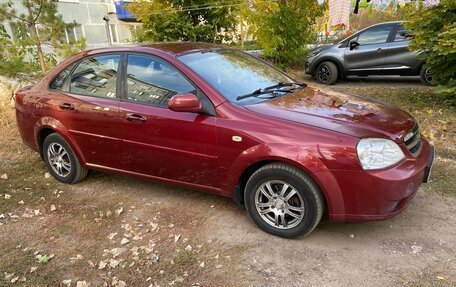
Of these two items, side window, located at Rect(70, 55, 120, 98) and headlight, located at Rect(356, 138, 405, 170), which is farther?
side window, located at Rect(70, 55, 120, 98)

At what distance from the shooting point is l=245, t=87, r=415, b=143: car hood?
3.01m

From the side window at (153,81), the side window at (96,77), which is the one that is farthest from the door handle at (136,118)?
the side window at (96,77)

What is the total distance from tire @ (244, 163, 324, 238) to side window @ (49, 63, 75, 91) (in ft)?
8.31

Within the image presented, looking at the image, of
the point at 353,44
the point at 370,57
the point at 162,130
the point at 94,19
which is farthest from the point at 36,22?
the point at 94,19

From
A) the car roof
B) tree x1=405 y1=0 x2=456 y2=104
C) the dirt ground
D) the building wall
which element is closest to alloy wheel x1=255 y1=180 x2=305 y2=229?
the dirt ground

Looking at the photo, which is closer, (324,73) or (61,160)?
(61,160)

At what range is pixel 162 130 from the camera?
3.56 meters

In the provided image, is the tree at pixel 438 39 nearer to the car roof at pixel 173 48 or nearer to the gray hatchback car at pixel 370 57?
the gray hatchback car at pixel 370 57

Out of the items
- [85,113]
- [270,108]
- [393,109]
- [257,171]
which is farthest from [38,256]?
[393,109]

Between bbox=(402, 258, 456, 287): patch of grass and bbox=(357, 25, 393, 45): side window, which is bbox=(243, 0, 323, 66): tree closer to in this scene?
bbox=(357, 25, 393, 45): side window

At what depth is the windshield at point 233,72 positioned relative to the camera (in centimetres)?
351

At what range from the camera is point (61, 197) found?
430cm

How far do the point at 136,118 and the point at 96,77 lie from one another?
83 centimetres

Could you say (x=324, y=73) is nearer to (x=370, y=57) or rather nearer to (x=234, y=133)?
(x=370, y=57)
